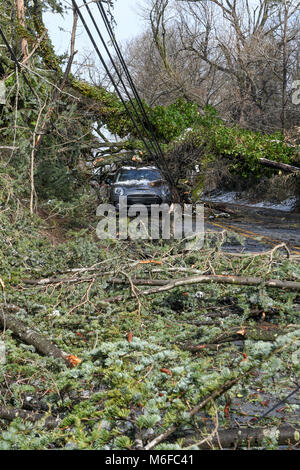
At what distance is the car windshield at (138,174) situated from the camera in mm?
15711

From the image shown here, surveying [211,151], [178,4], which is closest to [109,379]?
[211,151]

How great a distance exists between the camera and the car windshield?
51.5ft

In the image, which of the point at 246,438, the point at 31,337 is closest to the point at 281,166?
the point at 31,337

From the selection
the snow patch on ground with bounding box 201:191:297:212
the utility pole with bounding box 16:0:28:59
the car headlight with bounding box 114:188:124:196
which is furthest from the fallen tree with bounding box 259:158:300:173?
the utility pole with bounding box 16:0:28:59

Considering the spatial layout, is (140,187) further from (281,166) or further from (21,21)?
(281,166)

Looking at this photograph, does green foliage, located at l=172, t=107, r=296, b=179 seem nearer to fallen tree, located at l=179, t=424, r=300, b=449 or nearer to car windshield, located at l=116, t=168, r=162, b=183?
car windshield, located at l=116, t=168, r=162, b=183

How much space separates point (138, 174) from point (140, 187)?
2.65 ft

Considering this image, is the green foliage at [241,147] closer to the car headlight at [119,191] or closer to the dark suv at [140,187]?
the dark suv at [140,187]

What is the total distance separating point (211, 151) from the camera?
19.0 m

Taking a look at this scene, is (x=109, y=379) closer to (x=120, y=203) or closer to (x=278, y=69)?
(x=120, y=203)

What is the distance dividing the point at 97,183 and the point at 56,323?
10054mm

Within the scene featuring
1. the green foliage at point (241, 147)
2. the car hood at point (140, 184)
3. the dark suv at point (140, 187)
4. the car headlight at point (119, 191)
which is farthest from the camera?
the green foliage at point (241, 147)

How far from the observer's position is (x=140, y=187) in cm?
1538

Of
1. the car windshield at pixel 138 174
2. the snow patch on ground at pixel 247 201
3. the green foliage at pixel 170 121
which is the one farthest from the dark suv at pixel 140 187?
the snow patch on ground at pixel 247 201
